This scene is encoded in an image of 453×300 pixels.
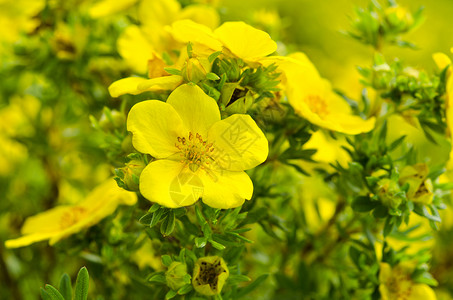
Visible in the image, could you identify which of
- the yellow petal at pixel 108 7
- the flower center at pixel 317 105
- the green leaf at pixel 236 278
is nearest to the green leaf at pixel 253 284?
the green leaf at pixel 236 278

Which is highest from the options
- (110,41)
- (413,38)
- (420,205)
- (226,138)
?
(226,138)

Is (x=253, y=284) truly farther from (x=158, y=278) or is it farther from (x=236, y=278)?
(x=158, y=278)

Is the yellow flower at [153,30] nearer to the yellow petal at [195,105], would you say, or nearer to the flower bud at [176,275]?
the yellow petal at [195,105]

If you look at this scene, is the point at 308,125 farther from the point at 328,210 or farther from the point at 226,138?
the point at 328,210

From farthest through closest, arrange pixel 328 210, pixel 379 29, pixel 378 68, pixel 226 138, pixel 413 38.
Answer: pixel 413 38 < pixel 328 210 < pixel 379 29 < pixel 378 68 < pixel 226 138

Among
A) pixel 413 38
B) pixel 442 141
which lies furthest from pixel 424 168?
pixel 413 38

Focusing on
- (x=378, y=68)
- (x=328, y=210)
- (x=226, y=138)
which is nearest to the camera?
(x=226, y=138)
